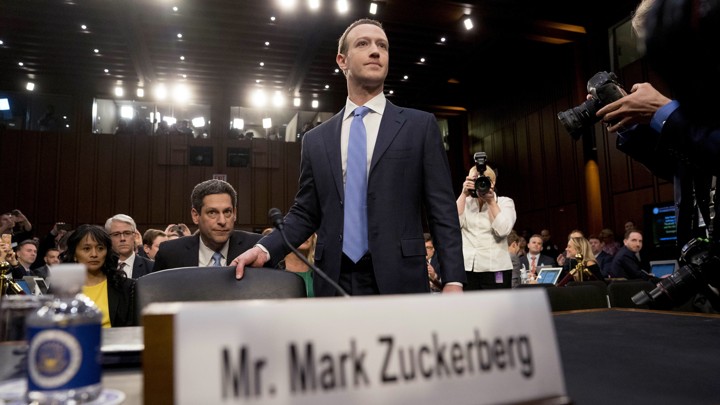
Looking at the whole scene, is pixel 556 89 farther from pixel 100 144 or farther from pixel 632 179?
pixel 100 144

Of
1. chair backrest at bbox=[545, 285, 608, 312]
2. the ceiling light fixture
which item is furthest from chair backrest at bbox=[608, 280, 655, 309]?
the ceiling light fixture

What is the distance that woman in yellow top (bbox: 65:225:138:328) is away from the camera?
231cm

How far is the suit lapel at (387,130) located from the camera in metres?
1.51

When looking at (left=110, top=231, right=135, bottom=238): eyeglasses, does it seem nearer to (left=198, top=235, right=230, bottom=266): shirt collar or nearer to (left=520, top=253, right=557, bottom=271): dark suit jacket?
(left=198, top=235, right=230, bottom=266): shirt collar

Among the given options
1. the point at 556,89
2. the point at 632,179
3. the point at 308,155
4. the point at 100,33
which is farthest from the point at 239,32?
the point at 308,155

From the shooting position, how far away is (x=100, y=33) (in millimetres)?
9227

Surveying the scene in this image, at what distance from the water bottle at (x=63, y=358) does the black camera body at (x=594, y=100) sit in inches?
51.7

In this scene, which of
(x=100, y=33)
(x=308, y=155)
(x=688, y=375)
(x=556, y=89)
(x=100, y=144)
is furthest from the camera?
(x=100, y=144)

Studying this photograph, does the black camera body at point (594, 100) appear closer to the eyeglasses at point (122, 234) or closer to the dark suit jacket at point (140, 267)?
the dark suit jacket at point (140, 267)

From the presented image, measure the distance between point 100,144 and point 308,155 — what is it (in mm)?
11376

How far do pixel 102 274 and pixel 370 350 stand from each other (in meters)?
2.43

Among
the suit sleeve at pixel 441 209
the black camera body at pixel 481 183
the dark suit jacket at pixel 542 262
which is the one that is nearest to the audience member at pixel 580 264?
the dark suit jacket at pixel 542 262

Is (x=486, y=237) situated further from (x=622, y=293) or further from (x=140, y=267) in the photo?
(x=140, y=267)

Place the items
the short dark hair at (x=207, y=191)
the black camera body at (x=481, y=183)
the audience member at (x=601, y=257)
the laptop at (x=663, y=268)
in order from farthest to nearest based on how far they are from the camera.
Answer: the audience member at (x=601, y=257)
the laptop at (x=663, y=268)
the black camera body at (x=481, y=183)
the short dark hair at (x=207, y=191)
